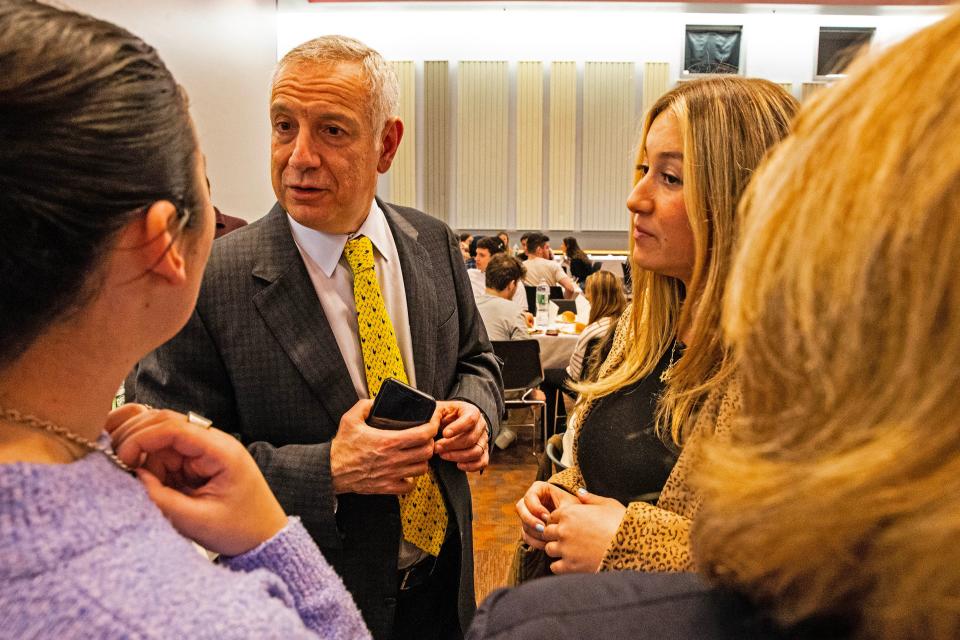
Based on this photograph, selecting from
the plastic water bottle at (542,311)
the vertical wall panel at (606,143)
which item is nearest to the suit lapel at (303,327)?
the plastic water bottle at (542,311)

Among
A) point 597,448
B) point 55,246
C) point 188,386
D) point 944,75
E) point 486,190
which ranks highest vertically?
point 944,75

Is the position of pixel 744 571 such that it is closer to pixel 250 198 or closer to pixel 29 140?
A: pixel 29 140

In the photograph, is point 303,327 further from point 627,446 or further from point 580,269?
point 580,269

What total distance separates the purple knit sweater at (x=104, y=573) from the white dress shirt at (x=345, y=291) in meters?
1.04

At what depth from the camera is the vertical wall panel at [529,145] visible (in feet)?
44.2

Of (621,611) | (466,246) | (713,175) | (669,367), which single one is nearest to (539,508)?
(669,367)

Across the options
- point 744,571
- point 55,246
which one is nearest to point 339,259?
point 55,246

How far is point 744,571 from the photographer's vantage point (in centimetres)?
→ 53

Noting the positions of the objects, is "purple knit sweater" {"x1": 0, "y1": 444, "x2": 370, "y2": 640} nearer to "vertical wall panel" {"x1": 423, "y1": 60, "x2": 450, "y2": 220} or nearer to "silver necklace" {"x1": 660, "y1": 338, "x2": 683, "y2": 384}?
"silver necklace" {"x1": 660, "y1": 338, "x2": 683, "y2": 384}

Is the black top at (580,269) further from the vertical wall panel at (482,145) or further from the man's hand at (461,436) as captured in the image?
the man's hand at (461,436)

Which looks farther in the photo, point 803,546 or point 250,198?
point 250,198

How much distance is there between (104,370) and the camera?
0.79 m

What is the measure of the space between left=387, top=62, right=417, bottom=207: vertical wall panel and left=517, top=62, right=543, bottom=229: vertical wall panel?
186 centimetres

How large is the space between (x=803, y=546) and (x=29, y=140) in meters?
0.71
